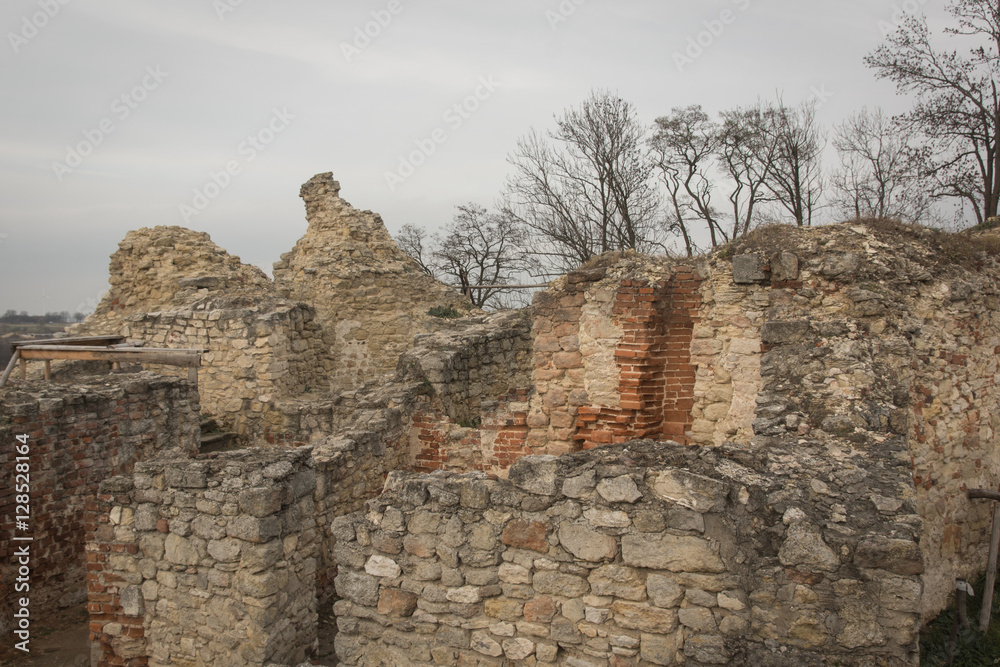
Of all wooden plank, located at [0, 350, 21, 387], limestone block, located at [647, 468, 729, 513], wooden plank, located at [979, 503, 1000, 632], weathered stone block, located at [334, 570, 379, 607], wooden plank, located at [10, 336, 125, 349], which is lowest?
wooden plank, located at [979, 503, 1000, 632]

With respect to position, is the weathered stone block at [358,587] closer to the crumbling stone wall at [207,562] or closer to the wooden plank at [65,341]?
the crumbling stone wall at [207,562]

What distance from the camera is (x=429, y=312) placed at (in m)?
13.3

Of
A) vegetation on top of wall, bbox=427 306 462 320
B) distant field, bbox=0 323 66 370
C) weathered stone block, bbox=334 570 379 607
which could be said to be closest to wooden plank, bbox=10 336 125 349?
distant field, bbox=0 323 66 370

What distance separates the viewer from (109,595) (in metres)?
4.69

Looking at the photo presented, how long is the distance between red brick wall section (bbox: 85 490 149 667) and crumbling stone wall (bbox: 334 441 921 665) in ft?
6.49

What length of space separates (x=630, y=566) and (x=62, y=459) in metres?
6.08

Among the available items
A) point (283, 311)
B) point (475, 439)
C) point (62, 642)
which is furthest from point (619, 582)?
point (283, 311)

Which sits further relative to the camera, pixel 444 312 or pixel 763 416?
pixel 444 312

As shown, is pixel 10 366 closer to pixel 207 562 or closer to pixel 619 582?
pixel 207 562

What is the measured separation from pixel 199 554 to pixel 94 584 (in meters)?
1.03

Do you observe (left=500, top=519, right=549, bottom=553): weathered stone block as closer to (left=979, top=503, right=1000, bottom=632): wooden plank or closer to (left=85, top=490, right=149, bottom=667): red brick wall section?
(left=85, top=490, right=149, bottom=667): red brick wall section

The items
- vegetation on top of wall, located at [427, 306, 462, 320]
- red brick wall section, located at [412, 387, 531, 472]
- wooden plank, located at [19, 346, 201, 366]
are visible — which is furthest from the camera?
vegetation on top of wall, located at [427, 306, 462, 320]

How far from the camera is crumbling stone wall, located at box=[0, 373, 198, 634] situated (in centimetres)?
594

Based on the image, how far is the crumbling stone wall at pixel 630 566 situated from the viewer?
3.04m
